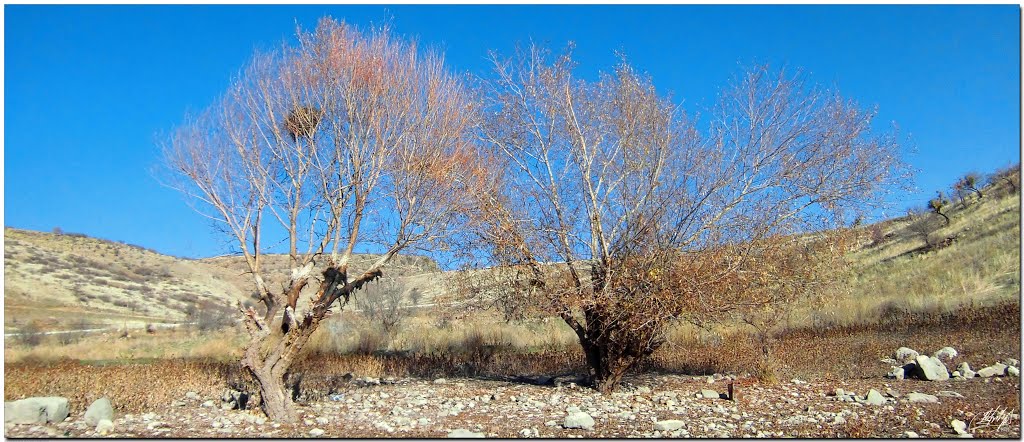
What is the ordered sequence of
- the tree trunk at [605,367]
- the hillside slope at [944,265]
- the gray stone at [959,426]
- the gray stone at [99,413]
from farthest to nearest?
the hillside slope at [944,265], the tree trunk at [605,367], the gray stone at [99,413], the gray stone at [959,426]

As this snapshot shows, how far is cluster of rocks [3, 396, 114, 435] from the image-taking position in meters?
8.62

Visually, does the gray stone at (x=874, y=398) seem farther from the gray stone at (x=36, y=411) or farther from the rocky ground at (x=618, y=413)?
the gray stone at (x=36, y=411)

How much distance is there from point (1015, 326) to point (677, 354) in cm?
728

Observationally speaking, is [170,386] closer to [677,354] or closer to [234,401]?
[234,401]

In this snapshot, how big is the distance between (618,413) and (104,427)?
6255 millimetres

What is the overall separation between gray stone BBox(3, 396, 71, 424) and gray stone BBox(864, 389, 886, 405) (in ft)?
34.5

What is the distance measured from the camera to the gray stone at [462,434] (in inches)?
319

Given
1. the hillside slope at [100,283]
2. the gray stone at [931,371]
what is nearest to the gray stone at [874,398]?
the gray stone at [931,371]

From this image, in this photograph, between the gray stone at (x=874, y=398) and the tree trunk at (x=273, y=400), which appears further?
the gray stone at (x=874, y=398)

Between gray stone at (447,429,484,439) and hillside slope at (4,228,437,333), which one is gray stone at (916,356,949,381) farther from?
hillside slope at (4,228,437,333)

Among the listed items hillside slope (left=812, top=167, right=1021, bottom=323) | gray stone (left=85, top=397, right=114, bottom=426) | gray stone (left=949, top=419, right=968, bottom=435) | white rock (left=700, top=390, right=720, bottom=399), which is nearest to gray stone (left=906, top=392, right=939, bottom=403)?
gray stone (left=949, top=419, right=968, bottom=435)

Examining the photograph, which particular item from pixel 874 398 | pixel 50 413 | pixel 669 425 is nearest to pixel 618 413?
pixel 669 425

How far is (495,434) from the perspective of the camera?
328 inches

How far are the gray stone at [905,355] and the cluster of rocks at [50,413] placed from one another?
1368cm
